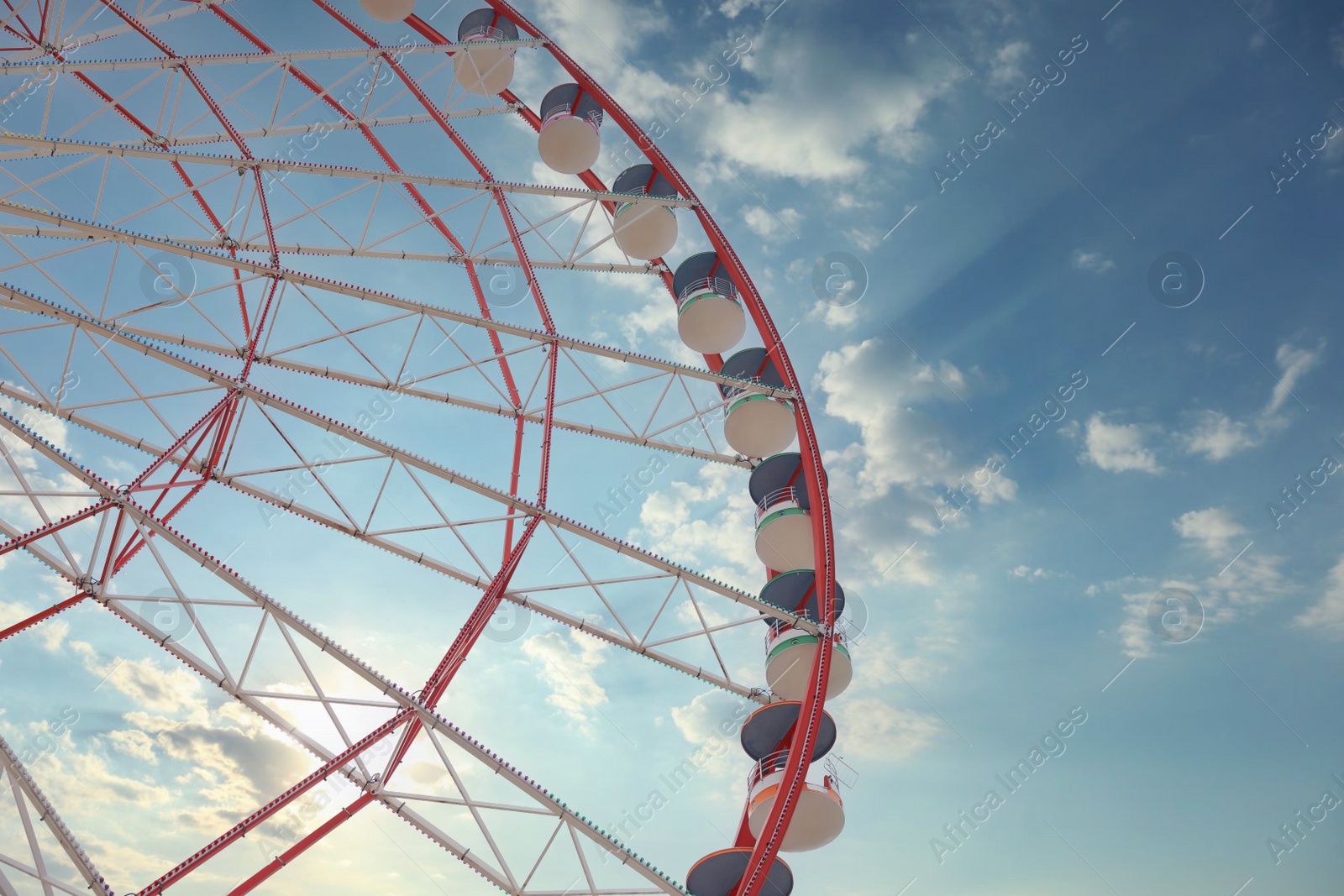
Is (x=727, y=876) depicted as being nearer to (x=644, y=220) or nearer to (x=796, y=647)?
(x=796, y=647)

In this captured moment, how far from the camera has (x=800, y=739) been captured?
12.0 m

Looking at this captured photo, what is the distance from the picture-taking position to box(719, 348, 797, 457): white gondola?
1662 centimetres

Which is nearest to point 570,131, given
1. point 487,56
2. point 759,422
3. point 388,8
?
point 487,56

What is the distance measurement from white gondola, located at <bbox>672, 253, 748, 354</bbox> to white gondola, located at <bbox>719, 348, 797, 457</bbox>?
761mm

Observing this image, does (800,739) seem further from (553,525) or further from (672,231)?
(672,231)

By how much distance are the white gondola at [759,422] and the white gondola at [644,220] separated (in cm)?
314

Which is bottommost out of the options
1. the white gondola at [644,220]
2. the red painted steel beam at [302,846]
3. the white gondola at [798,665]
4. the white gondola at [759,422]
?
the red painted steel beam at [302,846]

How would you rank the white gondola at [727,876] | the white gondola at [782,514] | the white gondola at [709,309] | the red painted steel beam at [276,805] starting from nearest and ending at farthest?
the red painted steel beam at [276,805], the white gondola at [727,876], the white gondola at [782,514], the white gondola at [709,309]

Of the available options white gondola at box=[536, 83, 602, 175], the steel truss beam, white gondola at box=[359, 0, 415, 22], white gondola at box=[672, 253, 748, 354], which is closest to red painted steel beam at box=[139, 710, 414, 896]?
the steel truss beam

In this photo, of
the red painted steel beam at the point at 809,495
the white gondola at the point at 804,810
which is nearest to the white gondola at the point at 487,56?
the red painted steel beam at the point at 809,495

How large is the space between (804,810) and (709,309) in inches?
379

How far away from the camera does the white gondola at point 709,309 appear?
17.9 m

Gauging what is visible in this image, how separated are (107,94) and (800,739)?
16167 millimetres

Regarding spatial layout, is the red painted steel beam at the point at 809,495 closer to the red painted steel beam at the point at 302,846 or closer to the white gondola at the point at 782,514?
the white gondola at the point at 782,514
